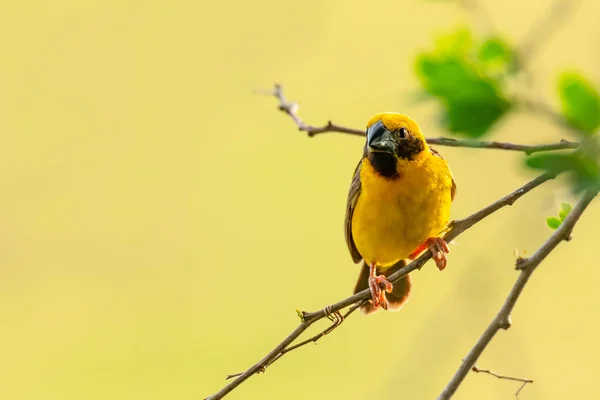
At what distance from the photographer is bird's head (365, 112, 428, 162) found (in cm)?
381

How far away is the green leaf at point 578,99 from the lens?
94 cm

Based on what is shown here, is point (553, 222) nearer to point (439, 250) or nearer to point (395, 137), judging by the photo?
point (439, 250)

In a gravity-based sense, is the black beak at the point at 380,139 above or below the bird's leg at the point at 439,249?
above

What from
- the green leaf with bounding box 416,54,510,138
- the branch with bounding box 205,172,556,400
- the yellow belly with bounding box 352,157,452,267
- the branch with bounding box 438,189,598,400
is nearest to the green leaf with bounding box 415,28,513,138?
the green leaf with bounding box 416,54,510,138

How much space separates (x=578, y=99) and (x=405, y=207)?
2.92 m

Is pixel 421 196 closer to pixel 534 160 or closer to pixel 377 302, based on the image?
pixel 377 302

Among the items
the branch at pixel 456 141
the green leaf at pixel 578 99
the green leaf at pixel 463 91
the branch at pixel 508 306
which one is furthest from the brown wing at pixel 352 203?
the green leaf at pixel 578 99

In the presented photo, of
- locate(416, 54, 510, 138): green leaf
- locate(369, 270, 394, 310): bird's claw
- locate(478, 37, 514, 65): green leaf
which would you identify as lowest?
locate(416, 54, 510, 138): green leaf

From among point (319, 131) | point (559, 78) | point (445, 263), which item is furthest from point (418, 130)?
point (559, 78)

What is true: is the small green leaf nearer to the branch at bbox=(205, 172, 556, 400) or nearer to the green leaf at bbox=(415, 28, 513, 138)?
the green leaf at bbox=(415, 28, 513, 138)

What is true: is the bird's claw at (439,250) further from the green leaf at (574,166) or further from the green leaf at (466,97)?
the green leaf at (574,166)

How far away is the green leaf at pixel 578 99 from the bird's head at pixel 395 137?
280cm

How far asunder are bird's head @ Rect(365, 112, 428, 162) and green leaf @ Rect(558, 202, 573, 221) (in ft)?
4.25

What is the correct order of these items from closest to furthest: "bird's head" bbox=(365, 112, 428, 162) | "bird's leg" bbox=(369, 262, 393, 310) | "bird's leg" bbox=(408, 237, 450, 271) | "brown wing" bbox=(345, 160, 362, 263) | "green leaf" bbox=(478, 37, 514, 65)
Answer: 1. "green leaf" bbox=(478, 37, 514, 65)
2. "bird's leg" bbox=(369, 262, 393, 310)
3. "bird's leg" bbox=(408, 237, 450, 271)
4. "bird's head" bbox=(365, 112, 428, 162)
5. "brown wing" bbox=(345, 160, 362, 263)
